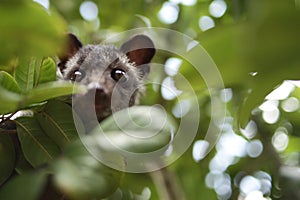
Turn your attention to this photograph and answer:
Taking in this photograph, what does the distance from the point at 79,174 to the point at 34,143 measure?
457 millimetres

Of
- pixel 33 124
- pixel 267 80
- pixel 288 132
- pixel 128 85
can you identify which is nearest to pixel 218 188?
pixel 288 132

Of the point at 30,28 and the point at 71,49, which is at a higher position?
the point at 30,28

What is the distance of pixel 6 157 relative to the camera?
849 millimetres

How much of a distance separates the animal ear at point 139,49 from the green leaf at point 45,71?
108cm

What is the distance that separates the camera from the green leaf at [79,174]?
449 mm

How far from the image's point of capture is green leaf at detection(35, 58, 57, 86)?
872 millimetres

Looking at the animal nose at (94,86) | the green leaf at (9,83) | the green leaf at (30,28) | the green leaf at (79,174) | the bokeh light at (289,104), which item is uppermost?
the green leaf at (30,28)

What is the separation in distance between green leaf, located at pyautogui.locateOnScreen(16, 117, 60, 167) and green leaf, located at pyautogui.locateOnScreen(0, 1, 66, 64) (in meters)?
0.64

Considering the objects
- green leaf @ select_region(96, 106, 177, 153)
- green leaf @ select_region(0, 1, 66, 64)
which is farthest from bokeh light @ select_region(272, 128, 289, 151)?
green leaf @ select_region(0, 1, 66, 64)

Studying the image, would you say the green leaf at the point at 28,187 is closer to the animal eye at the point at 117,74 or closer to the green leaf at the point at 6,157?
the green leaf at the point at 6,157

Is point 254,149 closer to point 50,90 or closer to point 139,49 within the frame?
point 139,49

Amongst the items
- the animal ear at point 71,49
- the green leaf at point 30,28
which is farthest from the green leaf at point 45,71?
the animal ear at point 71,49

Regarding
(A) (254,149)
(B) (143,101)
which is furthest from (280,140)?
(B) (143,101)

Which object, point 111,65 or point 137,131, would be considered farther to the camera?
point 111,65
